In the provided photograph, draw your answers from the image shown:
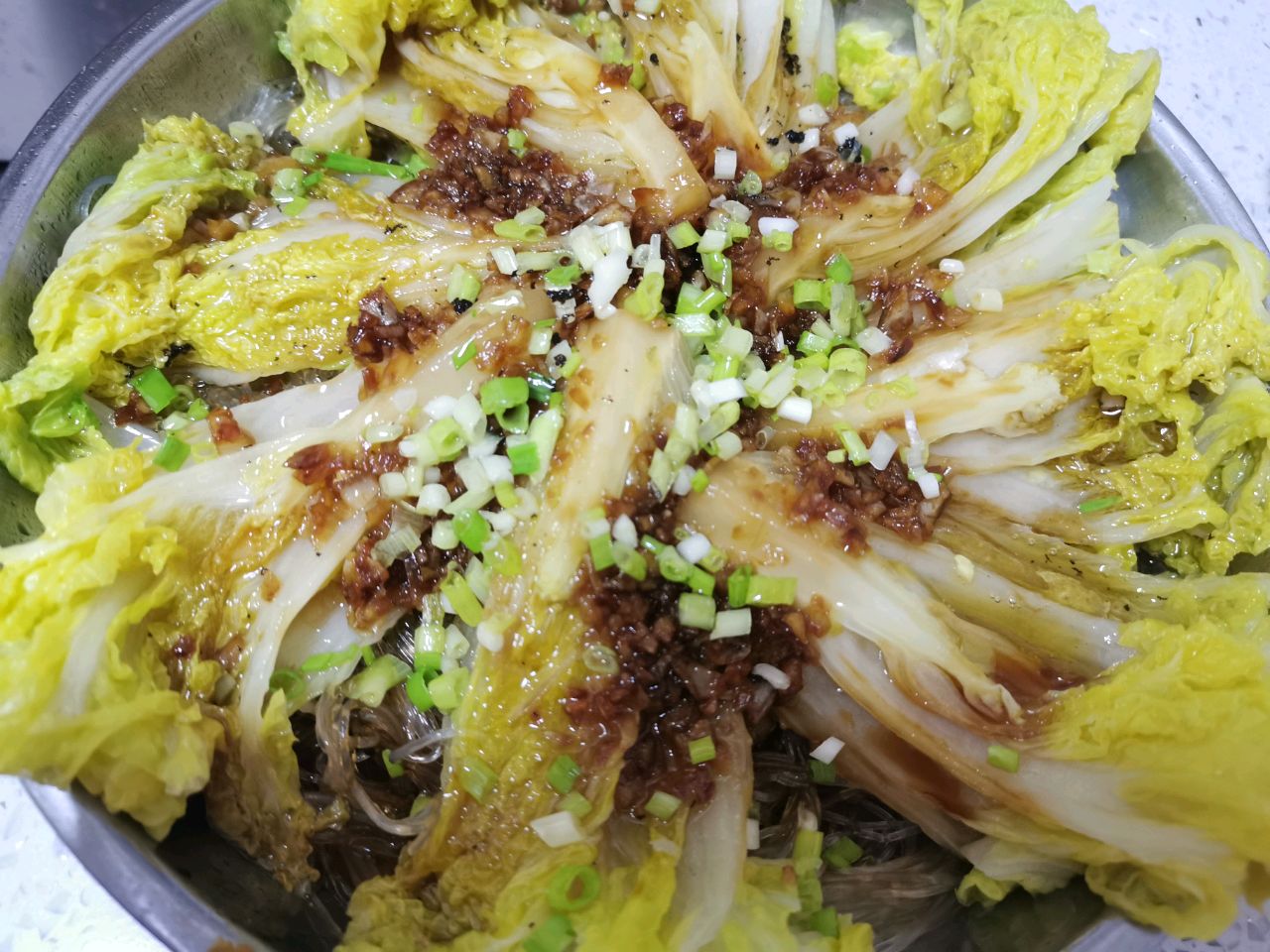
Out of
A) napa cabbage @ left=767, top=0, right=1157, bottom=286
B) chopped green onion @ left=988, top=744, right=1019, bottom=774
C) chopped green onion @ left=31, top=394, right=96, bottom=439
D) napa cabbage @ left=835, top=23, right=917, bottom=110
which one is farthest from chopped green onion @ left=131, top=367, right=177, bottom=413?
napa cabbage @ left=835, top=23, right=917, bottom=110

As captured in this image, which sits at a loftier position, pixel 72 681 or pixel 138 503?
pixel 138 503

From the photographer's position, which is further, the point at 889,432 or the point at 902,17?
the point at 902,17

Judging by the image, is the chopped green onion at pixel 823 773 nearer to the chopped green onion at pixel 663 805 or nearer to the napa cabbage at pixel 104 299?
the chopped green onion at pixel 663 805

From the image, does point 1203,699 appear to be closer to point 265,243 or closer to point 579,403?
point 579,403

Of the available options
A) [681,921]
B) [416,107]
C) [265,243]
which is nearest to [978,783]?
[681,921]

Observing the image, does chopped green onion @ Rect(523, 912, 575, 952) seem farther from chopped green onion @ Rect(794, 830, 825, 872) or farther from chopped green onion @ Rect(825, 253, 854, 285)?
chopped green onion @ Rect(825, 253, 854, 285)

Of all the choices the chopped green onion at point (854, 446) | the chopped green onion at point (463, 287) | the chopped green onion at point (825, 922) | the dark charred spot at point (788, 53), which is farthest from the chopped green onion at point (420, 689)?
the dark charred spot at point (788, 53)

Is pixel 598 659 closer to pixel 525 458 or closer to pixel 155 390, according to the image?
pixel 525 458
